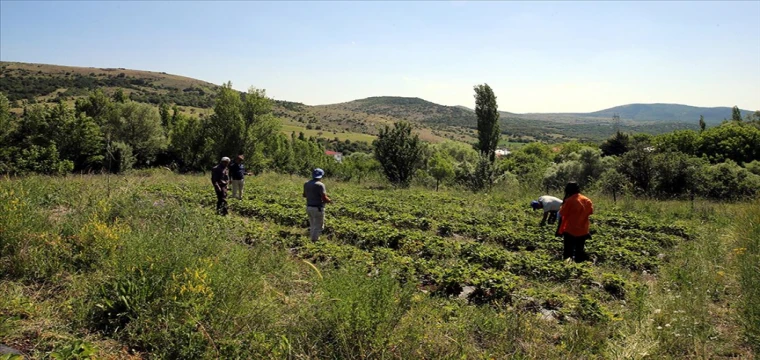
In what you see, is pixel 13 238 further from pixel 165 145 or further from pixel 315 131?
pixel 315 131

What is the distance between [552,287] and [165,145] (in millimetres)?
42464

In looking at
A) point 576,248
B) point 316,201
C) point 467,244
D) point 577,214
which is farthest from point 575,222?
point 316,201

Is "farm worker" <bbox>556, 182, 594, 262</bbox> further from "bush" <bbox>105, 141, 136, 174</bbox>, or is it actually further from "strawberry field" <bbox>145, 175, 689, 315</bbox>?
"bush" <bbox>105, 141, 136, 174</bbox>

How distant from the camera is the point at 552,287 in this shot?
20.5 feet

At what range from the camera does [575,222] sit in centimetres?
731

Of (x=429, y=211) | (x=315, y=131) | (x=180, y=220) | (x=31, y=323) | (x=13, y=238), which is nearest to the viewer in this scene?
(x=31, y=323)

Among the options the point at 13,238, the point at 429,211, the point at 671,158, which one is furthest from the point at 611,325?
the point at 671,158

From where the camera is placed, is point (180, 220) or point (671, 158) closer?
point (180, 220)

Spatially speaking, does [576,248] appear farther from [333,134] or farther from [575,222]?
[333,134]

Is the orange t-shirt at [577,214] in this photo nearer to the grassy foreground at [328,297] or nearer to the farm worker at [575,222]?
the farm worker at [575,222]

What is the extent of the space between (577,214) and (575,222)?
0.52 feet

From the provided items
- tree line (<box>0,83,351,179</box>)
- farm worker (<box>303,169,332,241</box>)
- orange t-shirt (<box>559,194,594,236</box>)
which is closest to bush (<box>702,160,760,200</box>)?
orange t-shirt (<box>559,194,594,236</box>)

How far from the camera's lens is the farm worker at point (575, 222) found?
7.27 m

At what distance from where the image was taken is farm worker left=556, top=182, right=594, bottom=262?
286 inches
